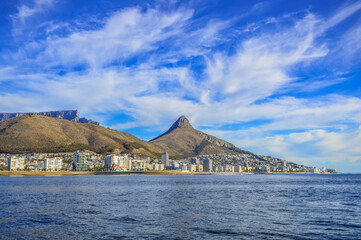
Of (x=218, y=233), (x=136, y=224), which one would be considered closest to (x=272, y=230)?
(x=218, y=233)

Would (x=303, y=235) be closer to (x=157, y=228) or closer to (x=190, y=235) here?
(x=190, y=235)

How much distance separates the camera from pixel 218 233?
30.0 metres

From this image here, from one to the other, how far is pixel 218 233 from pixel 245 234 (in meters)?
2.65

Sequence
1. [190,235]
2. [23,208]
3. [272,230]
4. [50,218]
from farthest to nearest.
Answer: [23,208]
[50,218]
[272,230]
[190,235]

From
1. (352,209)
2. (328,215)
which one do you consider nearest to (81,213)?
(328,215)

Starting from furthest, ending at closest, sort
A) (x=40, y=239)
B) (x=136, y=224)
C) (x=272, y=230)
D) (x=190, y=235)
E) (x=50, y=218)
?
(x=50, y=218) < (x=136, y=224) < (x=272, y=230) < (x=190, y=235) < (x=40, y=239)

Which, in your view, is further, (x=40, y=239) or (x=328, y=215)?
(x=328, y=215)

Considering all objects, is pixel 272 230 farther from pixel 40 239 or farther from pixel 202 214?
pixel 40 239

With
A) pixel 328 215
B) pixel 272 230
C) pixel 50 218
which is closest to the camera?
pixel 272 230

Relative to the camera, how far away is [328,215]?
4150 cm

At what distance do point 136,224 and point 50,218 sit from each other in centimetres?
1225

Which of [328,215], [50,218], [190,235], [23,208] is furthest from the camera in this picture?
[23,208]

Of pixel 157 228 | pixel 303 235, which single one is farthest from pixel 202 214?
pixel 303 235

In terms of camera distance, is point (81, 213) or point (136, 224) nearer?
point (136, 224)
